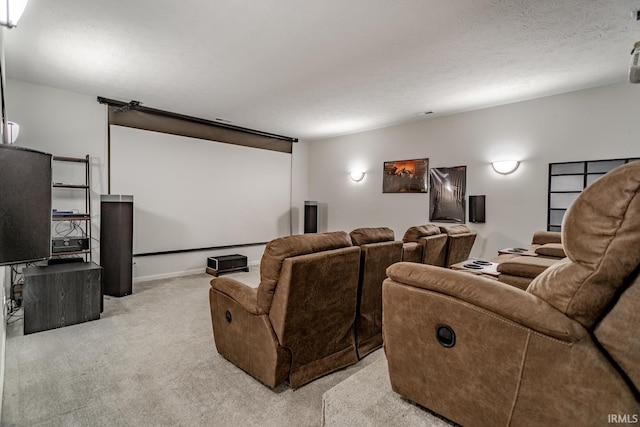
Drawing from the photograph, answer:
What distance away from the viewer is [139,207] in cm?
478

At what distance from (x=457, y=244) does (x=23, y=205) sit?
3809mm

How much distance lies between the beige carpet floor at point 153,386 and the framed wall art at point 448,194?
10.3 ft

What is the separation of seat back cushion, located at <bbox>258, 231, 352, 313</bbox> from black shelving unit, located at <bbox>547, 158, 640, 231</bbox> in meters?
3.36

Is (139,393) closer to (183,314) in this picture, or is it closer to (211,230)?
(183,314)

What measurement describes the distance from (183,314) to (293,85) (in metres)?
2.95

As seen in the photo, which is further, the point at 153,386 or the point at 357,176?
the point at 357,176

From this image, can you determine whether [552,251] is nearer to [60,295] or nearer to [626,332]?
[626,332]

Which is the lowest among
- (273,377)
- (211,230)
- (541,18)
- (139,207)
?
(273,377)

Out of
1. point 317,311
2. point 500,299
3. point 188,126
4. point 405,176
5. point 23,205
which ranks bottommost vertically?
point 317,311

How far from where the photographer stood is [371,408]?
55.9 inches

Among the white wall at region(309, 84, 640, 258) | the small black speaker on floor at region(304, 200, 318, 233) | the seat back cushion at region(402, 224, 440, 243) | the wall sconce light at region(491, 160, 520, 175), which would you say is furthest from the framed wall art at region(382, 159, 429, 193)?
the seat back cushion at region(402, 224, 440, 243)

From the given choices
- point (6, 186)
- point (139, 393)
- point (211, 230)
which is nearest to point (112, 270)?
point (211, 230)

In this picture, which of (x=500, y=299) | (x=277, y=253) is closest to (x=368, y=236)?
(x=277, y=253)

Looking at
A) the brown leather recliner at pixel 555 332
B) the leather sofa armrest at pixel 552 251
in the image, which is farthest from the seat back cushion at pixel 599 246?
the leather sofa armrest at pixel 552 251
